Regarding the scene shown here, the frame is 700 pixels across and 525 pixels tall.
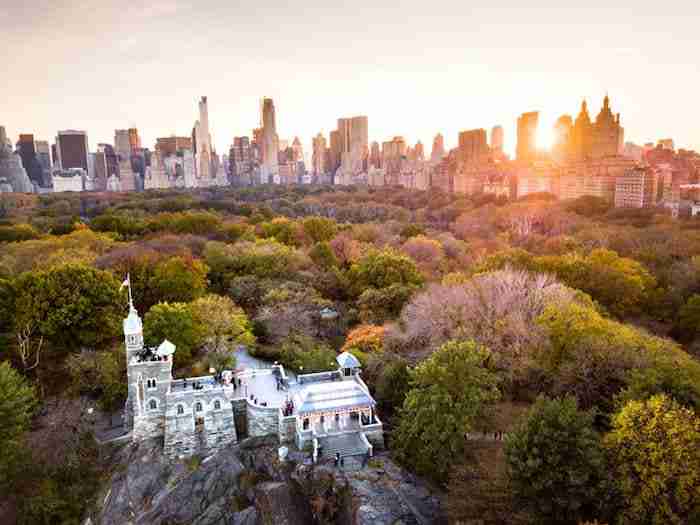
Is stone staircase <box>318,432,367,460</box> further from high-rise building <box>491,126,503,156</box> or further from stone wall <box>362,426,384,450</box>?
high-rise building <box>491,126,503,156</box>

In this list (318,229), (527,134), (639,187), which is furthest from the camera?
(527,134)

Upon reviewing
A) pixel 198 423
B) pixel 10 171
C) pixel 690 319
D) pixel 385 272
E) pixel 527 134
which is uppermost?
pixel 527 134

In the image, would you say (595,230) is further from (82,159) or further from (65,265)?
(82,159)

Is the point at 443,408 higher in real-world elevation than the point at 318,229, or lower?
lower

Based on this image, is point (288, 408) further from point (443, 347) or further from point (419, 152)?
point (419, 152)

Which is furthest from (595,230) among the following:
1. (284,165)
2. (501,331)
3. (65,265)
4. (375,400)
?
(284,165)

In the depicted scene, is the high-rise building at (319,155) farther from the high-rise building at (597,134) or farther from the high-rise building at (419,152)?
the high-rise building at (597,134)

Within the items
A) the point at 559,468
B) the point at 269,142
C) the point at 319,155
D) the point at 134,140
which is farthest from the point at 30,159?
the point at 559,468
